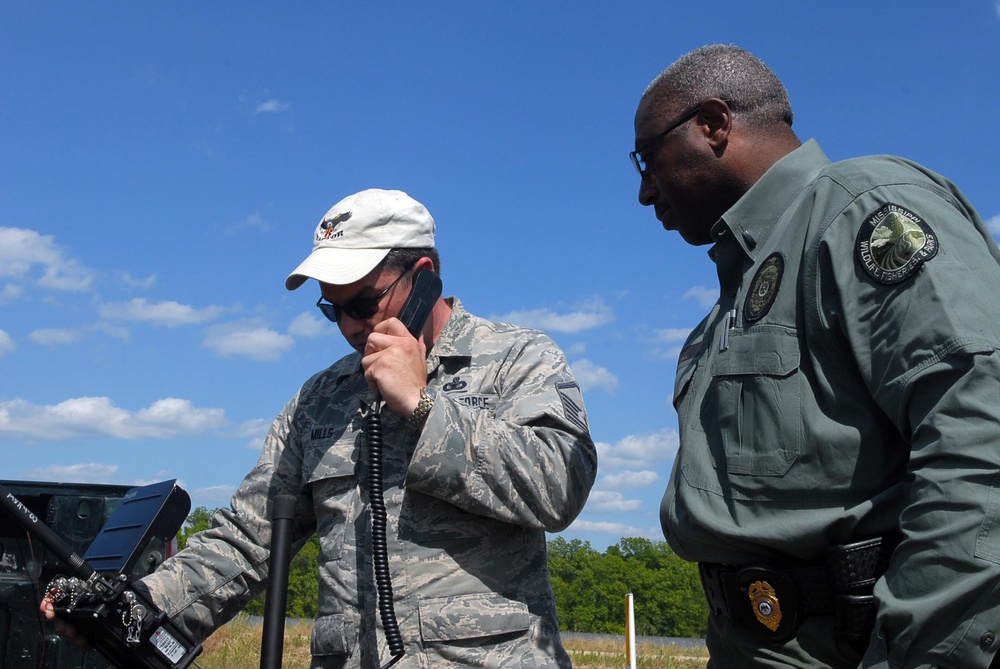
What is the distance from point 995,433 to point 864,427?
0.33 m

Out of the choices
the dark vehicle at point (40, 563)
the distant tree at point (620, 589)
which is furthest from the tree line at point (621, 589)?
the dark vehicle at point (40, 563)

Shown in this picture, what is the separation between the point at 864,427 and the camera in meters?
2.17

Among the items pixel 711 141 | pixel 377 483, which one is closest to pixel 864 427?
pixel 711 141

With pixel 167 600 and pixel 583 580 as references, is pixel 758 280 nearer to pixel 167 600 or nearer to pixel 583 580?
pixel 167 600

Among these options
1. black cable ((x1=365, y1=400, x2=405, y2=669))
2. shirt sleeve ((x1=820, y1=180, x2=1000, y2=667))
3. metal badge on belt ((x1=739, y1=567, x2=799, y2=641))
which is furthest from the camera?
black cable ((x1=365, y1=400, x2=405, y2=669))

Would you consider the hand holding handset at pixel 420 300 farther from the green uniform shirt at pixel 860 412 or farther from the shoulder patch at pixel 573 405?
the green uniform shirt at pixel 860 412

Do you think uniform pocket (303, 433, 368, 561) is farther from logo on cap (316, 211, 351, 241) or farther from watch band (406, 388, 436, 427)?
logo on cap (316, 211, 351, 241)

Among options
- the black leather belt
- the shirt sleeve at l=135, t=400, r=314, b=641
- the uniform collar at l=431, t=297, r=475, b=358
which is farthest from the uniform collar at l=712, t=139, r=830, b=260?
the shirt sleeve at l=135, t=400, r=314, b=641

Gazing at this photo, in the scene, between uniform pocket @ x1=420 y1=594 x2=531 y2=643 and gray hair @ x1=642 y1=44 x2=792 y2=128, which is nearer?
gray hair @ x1=642 y1=44 x2=792 y2=128

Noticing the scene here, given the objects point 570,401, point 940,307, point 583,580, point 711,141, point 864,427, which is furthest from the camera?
point 583,580

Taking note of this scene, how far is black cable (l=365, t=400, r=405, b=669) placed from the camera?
3.18m

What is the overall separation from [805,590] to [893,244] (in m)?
0.77

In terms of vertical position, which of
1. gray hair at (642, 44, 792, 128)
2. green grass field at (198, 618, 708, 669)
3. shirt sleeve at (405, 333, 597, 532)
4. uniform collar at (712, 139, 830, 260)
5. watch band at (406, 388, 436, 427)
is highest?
gray hair at (642, 44, 792, 128)

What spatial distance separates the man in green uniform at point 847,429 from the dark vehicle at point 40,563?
2899mm
